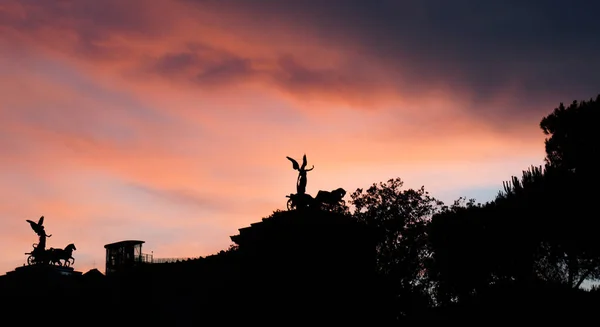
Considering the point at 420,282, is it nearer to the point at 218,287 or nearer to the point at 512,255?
the point at 512,255

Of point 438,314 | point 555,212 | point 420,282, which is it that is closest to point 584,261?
point 555,212

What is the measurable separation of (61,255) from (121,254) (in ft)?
38.0

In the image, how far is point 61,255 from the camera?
59062mm

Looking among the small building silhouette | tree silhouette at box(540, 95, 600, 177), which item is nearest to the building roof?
the small building silhouette

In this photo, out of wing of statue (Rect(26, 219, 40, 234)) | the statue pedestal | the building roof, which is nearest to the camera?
the statue pedestal

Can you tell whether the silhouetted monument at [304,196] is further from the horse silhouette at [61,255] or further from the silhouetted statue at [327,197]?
the horse silhouette at [61,255]

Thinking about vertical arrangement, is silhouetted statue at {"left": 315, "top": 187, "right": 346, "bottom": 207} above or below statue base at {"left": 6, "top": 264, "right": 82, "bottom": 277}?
above

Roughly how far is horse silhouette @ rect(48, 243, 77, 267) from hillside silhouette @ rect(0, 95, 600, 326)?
142 mm

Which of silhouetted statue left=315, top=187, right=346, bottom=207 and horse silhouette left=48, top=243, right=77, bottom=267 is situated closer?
silhouetted statue left=315, top=187, right=346, bottom=207

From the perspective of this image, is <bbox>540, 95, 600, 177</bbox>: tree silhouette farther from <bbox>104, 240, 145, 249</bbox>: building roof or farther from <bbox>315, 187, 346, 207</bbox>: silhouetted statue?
<bbox>104, 240, 145, 249</bbox>: building roof

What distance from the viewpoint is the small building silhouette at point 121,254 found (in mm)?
69000

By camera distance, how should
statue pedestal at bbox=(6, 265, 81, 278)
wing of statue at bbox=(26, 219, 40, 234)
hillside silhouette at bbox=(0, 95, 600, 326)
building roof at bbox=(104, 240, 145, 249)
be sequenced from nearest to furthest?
1. hillside silhouette at bbox=(0, 95, 600, 326)
2. statue pedestal at bbox=(6, 265, 81, 278)
3. wing of statue at bbox=(26, 219, 40, 234)
4. building roof at bbox=(104, 240, 145, 249)

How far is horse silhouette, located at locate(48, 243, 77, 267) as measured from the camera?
58250 mm

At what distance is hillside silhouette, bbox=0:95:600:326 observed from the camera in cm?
3441
